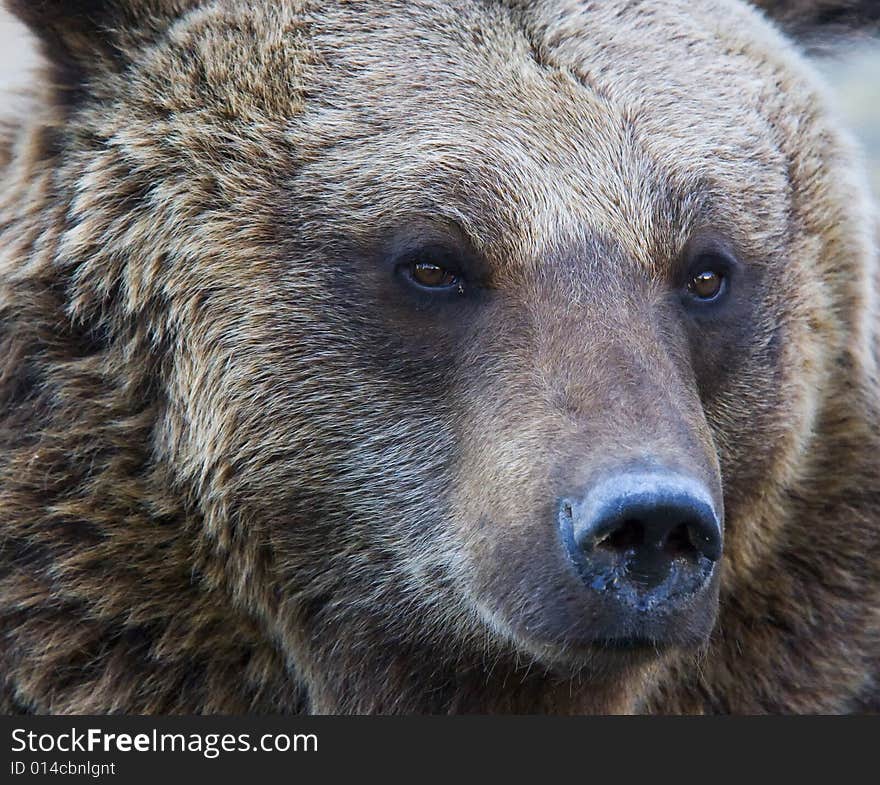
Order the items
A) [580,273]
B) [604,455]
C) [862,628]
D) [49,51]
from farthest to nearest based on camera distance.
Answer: [862,628] → [49,51] → [580,273] → [604,455]

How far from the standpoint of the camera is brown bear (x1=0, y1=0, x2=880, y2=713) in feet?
16.7

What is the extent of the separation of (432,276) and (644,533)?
131 cm

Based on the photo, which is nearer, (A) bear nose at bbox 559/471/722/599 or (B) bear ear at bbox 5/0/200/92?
(A) bear nose at bbox 559/471/722/599

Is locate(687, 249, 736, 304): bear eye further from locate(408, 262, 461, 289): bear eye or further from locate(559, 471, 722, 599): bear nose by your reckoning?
locate(559, 471, 722, 599): bear nose

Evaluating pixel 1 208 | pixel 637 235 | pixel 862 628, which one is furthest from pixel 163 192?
pixel 862 628

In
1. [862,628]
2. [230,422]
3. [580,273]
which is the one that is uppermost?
[580,273]

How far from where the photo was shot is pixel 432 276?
5.12 m

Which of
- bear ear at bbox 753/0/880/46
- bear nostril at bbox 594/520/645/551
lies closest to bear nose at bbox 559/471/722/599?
bear nostril at bbox 594/520/645/551

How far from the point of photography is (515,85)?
531 centimetres

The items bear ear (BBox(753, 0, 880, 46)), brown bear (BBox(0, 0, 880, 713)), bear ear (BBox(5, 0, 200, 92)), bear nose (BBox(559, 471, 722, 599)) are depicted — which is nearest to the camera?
bear nose (BBox(559, 471, 722, 599))

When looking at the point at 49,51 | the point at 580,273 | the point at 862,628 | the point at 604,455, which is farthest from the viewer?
the point at 862,628

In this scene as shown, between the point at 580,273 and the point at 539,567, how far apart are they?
1.09m

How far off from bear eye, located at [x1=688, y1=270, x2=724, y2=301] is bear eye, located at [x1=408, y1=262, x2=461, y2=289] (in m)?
0.94

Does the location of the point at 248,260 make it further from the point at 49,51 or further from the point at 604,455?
the point at 604,455
